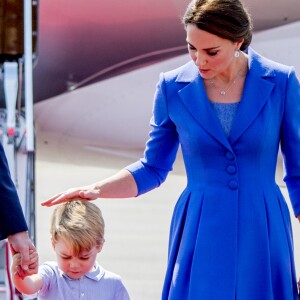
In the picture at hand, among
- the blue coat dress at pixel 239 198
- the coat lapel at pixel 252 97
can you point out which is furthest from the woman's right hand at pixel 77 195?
the coat lapel at pixel 252 97

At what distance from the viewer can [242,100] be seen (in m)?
2.29

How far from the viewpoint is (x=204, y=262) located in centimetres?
227

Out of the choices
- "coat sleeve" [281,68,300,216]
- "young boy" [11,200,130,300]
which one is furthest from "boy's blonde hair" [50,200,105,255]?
"coat sleeve" [281,68,300,216]

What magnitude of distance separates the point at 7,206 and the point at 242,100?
1.86ft

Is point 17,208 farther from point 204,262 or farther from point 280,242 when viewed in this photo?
point 280,242

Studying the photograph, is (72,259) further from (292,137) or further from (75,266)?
(292,137)

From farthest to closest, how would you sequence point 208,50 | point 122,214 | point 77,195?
point 122,214 < point 77,195 < point 208,50

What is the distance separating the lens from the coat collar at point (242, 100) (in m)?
2.27

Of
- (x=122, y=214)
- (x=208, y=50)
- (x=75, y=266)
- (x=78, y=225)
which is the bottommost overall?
(x=122, y=214)

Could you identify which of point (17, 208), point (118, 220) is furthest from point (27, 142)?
point (17, 208)

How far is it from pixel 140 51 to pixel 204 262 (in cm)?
594

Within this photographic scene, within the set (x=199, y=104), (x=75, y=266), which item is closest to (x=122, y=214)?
(x=75, y=266)

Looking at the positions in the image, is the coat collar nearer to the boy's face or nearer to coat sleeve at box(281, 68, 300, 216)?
coat sleeve at box(281, 68, 300, 216)

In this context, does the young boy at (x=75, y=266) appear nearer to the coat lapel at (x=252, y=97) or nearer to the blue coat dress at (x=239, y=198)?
the blue coat dress at (x=239, y=198)
